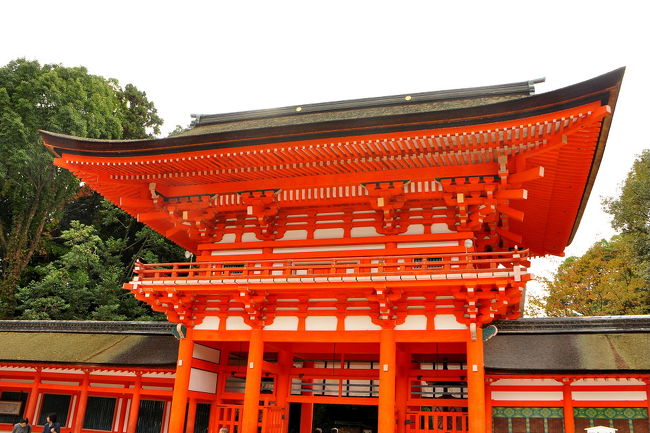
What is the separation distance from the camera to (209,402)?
40.9 feet

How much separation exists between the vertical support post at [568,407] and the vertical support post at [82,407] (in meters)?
11.3

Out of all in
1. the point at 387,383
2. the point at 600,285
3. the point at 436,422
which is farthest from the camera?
the point at 600,285

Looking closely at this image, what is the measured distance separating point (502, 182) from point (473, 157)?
716mm

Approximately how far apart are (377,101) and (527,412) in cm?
847

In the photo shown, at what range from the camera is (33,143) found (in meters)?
25.5

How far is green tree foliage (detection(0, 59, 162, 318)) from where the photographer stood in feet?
81.9

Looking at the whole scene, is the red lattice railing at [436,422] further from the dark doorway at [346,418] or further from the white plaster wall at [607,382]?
the dark doorway at [346,418]

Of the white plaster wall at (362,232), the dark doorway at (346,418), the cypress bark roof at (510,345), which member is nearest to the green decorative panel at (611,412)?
the cypress bark roof at (510,345)

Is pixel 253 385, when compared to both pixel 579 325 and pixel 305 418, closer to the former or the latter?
pixel 305 418

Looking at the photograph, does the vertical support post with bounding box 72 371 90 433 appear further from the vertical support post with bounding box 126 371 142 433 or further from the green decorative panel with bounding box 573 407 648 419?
the green decorative panel with bounding box 573 407 648 419

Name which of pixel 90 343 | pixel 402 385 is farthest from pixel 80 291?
pixel 402 385

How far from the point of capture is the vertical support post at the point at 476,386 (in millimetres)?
9078

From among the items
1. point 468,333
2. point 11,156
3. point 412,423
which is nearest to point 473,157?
point 468,333

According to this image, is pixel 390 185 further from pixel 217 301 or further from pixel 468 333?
pixel 217 301
